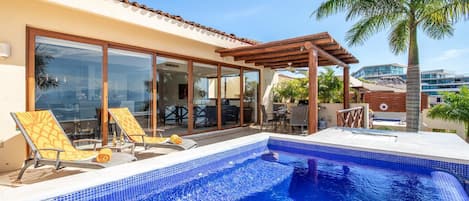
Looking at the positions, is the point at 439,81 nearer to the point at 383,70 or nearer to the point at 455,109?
the point at 383,70

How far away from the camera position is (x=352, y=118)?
380 inches

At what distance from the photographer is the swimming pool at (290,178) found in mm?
3517

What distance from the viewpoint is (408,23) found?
28.5 ft

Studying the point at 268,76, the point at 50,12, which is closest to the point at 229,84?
the point at 268,76

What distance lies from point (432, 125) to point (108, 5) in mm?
14356

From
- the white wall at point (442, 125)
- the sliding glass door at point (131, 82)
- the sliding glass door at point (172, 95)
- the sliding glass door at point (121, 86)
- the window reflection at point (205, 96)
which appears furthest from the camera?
the white wall at point (442, 125)

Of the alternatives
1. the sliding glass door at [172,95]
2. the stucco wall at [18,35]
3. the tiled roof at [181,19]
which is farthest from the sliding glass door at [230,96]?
the stucco wall at [18,35]

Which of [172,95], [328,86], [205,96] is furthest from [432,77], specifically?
[172,95]

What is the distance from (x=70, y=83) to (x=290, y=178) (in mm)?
5475

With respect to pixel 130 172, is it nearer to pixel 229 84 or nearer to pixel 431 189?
pixel 431 189

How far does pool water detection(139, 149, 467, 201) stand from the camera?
3613mm

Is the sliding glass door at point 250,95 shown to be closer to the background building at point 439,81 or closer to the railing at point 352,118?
the railing at point 352,118

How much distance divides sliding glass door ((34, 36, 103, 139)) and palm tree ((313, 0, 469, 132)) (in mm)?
7758

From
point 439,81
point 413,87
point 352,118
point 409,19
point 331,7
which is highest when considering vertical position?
point 439,81
